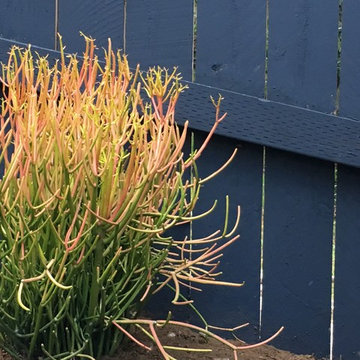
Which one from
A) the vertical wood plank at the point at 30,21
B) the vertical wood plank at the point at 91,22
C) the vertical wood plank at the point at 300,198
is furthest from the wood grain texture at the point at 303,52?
the vertical wood plank at the point at 30,21

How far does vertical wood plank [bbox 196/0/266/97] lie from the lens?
2.49 meters

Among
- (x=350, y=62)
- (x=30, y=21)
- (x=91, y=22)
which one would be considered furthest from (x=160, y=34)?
(x=350, y=62)

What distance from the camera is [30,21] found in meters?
2.61

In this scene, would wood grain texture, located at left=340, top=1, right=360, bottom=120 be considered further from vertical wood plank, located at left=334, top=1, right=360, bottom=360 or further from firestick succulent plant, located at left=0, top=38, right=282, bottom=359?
firestick succulent plant, located at left=0, top=38, right=282, bottom=359

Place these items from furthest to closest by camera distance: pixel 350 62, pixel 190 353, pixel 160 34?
pixel 160 34 < pixel 350 62 < pixel 190 353

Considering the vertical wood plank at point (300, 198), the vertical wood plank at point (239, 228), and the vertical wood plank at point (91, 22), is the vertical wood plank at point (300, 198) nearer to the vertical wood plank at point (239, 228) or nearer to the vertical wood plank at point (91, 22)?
the vertical wood plank at point (239, 228)

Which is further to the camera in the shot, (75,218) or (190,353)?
(190,353)

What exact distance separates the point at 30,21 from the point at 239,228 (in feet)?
3.38

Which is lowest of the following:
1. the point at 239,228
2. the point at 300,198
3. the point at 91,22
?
the point at 239,228

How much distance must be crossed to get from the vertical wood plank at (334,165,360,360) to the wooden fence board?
0.11 ft

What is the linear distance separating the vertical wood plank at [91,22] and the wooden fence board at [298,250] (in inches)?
27.1

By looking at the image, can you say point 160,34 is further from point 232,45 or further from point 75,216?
point 75,216

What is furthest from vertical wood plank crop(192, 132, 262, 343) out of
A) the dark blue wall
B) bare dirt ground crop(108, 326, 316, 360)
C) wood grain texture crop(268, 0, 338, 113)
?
wood grain texture crop(268, 0, 338, 113)

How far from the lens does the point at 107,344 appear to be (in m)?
2.13
